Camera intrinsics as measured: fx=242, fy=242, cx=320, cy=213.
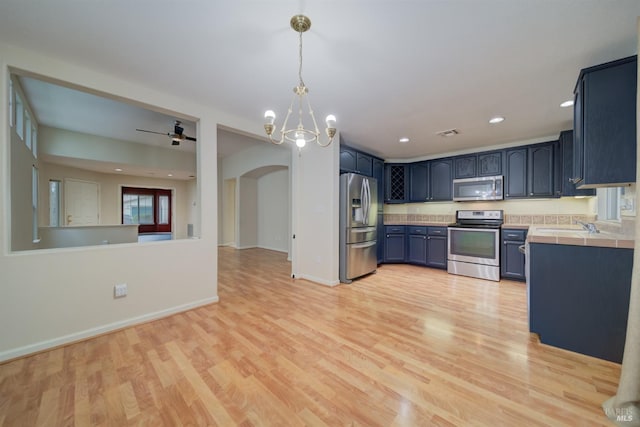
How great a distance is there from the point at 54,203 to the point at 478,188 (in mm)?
9547

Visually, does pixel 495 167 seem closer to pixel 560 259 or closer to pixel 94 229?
pixel 560 259

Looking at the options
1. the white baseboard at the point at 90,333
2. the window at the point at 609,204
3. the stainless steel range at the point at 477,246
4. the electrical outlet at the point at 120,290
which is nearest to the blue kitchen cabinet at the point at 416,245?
the stainless steel range at the point at 477,246

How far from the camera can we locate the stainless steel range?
163 inches

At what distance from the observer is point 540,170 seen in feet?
13.5

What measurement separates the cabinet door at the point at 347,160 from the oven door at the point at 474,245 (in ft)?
7.29

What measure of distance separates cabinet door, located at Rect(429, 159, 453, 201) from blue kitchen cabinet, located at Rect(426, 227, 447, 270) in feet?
2.39

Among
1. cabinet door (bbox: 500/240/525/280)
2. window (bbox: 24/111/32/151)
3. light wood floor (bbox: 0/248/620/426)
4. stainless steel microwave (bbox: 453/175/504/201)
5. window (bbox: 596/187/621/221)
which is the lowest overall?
light wood floor (bbox: 0/248/620/426)

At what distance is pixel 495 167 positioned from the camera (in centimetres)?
450

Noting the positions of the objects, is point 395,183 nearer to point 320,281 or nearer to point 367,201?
point 367,201

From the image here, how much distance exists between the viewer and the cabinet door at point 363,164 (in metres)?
4.62

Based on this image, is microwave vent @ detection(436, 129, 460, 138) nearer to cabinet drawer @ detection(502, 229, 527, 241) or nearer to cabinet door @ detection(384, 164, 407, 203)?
cabinet door @ detection(384, 164, 407, 203)

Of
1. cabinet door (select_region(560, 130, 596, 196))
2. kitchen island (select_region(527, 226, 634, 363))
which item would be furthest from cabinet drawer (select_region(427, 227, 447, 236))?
kitchen island (select_region(527, 226, 634, 363))

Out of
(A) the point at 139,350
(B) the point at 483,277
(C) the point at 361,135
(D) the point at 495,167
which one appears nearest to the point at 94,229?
(A) the point at 139,350

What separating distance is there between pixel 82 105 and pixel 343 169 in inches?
158
